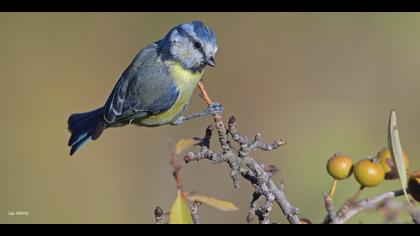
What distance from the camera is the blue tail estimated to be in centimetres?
427

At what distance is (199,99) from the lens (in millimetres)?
6188

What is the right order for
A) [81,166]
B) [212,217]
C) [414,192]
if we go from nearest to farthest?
[414,192]
[212,217]
[81,166]

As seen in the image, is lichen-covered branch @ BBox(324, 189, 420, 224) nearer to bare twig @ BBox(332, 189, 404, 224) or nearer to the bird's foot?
bare twig @ BBox(332, 189, 404, 224)

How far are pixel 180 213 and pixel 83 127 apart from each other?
3.04m

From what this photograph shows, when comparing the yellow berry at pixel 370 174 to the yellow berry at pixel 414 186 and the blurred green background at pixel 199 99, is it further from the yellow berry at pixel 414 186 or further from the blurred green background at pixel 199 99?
the blurred green background at pixel 199 99

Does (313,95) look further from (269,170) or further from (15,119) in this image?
(269,170)

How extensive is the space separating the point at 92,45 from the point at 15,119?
44.1 inches

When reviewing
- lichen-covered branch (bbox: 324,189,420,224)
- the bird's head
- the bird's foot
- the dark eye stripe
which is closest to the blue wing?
the bird's head

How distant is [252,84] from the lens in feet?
21.3

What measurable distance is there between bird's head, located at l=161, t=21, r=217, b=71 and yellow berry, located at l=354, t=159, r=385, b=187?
1.85 m

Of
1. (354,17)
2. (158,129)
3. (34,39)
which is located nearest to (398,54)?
(354,17)

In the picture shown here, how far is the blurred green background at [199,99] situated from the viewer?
5.64 m

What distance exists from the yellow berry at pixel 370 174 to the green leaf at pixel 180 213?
0.71m

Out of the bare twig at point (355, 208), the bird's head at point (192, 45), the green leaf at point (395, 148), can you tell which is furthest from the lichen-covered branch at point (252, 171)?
the bird's head at point (192, 45)
